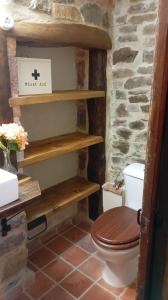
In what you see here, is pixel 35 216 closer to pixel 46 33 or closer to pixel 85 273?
pixel 85 273

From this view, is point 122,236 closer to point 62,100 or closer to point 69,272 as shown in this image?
point 69,272

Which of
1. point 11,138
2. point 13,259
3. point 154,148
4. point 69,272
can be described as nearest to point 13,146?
point 11,138

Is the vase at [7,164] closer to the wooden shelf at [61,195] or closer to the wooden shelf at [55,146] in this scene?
the wooden shelf at [55,146]

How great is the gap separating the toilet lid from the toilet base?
241 mm

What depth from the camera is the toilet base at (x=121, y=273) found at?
1778 mm

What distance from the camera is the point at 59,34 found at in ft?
5.43

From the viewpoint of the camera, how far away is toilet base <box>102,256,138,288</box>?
70.0 inches

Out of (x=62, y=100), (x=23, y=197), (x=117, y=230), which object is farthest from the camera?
(x=62, y=100)

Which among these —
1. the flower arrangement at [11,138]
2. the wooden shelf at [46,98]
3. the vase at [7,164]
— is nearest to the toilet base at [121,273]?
the vase at [7,164]

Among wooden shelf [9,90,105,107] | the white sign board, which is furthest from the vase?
the white sign board

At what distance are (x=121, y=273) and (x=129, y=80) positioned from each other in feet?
5.03

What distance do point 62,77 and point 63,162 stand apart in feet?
2.59

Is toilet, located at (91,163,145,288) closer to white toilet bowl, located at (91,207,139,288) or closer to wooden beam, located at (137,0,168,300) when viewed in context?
white toilet bowl, located at (91,207,139,288)

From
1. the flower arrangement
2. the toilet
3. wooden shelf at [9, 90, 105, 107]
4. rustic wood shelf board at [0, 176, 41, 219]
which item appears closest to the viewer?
rustic wood shelf board at [0, 176, 41, 219]
